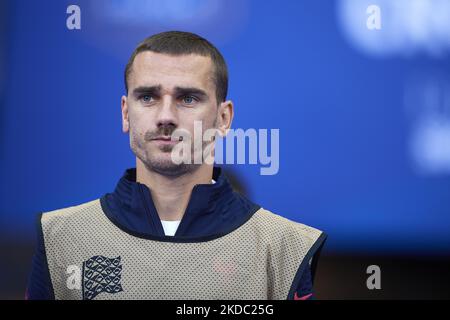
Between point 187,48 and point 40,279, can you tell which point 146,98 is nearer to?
point 187,48

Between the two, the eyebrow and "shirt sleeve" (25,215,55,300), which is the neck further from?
"shirt sleeve" (25,215,55,300)

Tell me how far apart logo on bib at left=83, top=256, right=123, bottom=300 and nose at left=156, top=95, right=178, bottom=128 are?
0.47 metres

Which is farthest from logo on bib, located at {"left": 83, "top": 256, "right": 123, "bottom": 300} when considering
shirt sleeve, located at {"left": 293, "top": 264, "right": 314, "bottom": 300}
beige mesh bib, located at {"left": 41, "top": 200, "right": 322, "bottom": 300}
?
shirt sleeve, located at {"left": 293, "top": 264, "right": 314, "bottom": 300}

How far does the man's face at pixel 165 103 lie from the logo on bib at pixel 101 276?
343 millimetres

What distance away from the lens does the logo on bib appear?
2.07 meters

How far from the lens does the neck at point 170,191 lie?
2148 mm

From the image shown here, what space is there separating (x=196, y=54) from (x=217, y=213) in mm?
542

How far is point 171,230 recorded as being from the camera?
84.4 inches

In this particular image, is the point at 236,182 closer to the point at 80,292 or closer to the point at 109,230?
the point at 109,230

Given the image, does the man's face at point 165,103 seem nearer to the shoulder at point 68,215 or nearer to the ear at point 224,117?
the ear at point 224,117

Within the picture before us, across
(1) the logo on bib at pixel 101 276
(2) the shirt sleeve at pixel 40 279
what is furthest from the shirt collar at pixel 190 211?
(2) the shirt sleeve at pixel 40 279

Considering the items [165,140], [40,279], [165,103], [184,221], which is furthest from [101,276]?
[165,103]

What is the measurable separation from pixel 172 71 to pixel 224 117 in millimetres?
274
